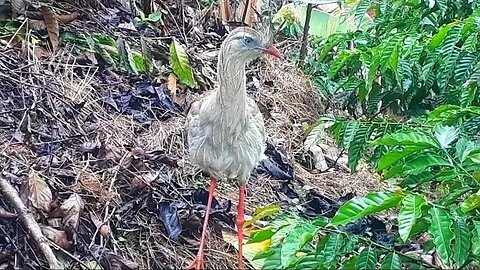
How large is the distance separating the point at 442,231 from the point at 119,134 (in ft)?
8.87

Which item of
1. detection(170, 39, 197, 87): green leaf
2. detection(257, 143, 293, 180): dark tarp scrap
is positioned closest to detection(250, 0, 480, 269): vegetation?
detection(257, 143, 293, 180): dark tarp scrap

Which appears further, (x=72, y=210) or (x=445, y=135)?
(x=72, y=210)

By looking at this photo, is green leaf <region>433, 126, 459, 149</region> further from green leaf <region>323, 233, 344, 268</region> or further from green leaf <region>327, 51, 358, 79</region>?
green leaf <region>327, 51, 358, 79</region>

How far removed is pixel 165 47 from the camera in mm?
5527

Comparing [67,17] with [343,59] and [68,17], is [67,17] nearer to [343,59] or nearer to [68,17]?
[68,17]

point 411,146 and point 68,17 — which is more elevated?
point 411,146

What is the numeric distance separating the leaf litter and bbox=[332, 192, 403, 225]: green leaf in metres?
0.68

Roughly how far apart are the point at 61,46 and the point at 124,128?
3.14 feet

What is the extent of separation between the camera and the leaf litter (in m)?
3.33

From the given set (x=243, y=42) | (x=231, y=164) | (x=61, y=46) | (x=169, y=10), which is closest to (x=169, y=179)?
→ (x=231, y=164)

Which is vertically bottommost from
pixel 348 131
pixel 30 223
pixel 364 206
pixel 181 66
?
Answer: pixel 181 66

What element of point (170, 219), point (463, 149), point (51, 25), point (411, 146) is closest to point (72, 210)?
point (170, 219)

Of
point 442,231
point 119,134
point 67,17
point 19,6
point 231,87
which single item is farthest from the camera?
point 67,17

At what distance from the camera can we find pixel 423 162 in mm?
2266
